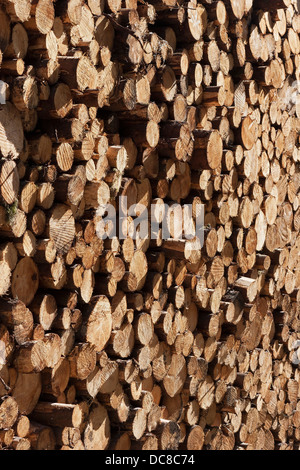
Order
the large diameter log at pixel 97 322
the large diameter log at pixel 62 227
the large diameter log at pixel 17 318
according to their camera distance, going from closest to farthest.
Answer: the large diameter log at pixel 17 318, the large diameter log at pixel 62 227, the large diameter log at pixel 97 322

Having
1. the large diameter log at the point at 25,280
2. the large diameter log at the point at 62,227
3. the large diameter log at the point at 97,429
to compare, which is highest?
the large diameter log at the point at 62,227

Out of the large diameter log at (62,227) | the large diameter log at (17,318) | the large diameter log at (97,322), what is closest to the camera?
the large diameter log at (17,318)

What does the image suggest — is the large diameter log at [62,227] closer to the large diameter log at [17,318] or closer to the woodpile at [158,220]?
the woodpile at [158,220]

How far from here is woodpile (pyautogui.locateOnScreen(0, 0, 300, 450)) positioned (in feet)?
6.24

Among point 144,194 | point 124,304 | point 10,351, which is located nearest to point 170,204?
point 144,194

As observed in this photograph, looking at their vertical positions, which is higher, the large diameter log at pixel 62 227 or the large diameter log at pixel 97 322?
the large diameter log at pixel 62 227

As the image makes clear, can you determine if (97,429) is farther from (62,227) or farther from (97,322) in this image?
(62,227)

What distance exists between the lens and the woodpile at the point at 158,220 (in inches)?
74.9

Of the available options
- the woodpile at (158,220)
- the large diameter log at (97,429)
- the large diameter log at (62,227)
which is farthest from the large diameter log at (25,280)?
→ the large diameter log at (97,429)

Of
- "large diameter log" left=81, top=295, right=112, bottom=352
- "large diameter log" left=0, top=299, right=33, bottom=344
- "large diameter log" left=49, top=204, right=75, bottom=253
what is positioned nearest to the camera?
"large diameter log" left=0, top=299, right=33, bottom=344

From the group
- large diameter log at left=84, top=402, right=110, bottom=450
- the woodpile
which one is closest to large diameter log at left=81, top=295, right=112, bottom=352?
the woodpile

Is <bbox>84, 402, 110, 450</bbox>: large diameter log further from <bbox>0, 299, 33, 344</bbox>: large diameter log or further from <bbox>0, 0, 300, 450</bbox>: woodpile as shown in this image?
<bbox>0, 299, 33, 344</bbox>: large diameter log

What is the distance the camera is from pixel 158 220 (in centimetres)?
259

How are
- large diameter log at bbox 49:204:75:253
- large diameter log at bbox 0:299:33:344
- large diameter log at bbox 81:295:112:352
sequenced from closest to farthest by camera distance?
1. large diameter log at bbox 0:299:33:344
2. large diameter log at bbox 49:204:75:253
3. large diameter log at bbox 81:295:112:352
